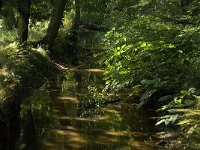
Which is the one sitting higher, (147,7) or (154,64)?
(147,7)

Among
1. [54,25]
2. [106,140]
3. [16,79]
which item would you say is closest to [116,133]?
[106,140]

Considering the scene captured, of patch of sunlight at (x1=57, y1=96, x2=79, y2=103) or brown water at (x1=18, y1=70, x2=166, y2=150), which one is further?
patch of sunlight at (x1=57, y1=96, x2=79, y2=103)

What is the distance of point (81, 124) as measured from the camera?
958 cm

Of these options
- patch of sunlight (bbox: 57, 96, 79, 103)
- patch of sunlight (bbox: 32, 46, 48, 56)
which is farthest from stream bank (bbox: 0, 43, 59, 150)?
patch of sunlight (bbox: 57, 96, 79, 103)

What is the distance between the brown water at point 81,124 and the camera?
8.23 meters

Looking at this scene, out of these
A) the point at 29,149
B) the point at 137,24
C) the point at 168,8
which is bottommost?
the point at 29,149

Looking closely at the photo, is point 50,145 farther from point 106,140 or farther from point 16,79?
point 16,79

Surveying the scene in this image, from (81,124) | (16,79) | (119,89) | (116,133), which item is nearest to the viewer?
(116,133)

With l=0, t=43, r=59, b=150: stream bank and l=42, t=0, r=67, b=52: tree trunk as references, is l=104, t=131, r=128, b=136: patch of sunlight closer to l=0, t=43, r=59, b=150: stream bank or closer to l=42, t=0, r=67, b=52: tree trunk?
l=0, t=43, r=59, b=150: stream bank

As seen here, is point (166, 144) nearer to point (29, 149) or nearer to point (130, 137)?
point (130, 137)

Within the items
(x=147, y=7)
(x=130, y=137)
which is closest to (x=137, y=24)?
(x=130, y=137)

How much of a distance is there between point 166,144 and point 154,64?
1.58 meters

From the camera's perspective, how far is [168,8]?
11.1m

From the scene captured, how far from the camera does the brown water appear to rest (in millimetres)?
8234
